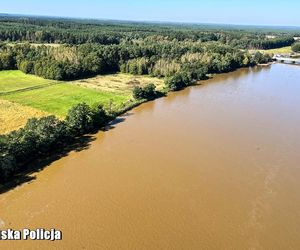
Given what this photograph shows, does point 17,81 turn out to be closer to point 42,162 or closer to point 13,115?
point 13,115

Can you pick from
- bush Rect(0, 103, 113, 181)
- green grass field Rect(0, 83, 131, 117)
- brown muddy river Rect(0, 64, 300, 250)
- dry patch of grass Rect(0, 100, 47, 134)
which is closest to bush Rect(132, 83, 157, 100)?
green grass field Rect(0, 83, 131, 117)

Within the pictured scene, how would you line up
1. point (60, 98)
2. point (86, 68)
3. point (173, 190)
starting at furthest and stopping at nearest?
point (86, 68)
point (60, 98)
point (173, 190)

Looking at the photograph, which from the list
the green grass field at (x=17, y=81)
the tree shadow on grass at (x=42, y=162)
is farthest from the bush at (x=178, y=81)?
the tree shadow on grass at (x=42, y=162)

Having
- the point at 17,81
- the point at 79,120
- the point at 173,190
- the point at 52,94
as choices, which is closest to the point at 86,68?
the point at 17,81

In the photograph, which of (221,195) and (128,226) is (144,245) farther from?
(221,195)

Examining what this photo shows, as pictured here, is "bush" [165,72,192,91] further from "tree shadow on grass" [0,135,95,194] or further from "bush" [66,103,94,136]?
"tree shadow on grass" [0,135,95,194]

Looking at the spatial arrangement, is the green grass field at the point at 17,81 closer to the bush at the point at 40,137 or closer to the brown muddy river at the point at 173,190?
the bush at the point at 40,137
